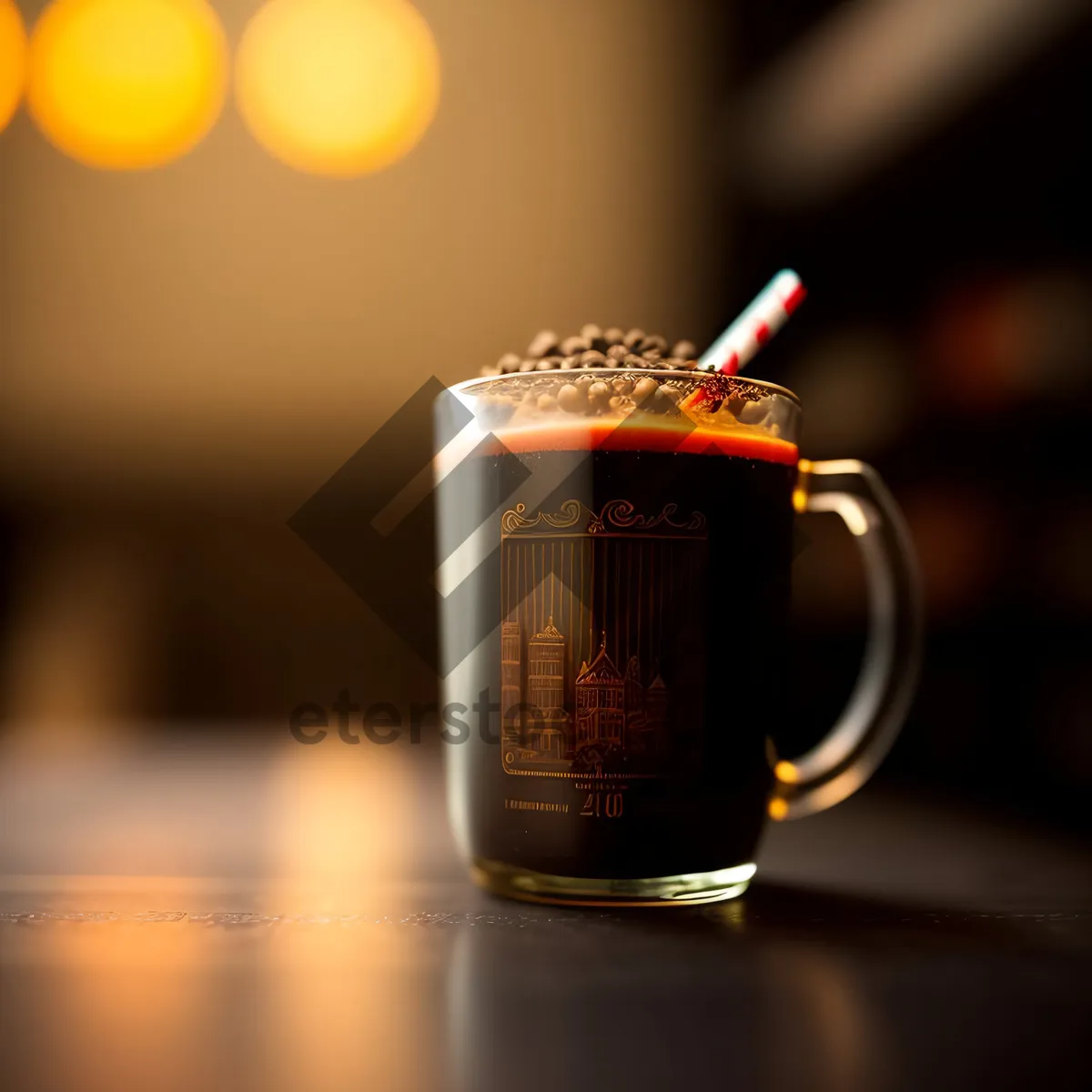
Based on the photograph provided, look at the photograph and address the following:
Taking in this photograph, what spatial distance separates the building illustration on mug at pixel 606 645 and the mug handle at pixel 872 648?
4.4 inches

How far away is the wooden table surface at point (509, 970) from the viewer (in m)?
0.40

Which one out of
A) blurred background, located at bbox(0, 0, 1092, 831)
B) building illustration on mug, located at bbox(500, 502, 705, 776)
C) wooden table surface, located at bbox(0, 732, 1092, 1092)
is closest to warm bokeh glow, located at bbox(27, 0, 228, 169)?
blurred background, located at bbox(0, 0, 1092, 831)

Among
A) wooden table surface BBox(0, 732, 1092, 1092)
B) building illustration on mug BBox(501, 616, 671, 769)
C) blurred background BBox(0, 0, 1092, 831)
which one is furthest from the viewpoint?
blurred background BBox(0, 0, 1092, 831)

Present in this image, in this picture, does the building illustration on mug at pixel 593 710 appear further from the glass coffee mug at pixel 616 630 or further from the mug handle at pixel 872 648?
the mug handle at pixel 872 648

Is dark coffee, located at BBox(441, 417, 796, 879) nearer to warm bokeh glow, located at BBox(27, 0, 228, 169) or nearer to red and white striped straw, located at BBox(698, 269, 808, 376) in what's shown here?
red and white striped straw, located at BBox(698, 269, 808, 376)

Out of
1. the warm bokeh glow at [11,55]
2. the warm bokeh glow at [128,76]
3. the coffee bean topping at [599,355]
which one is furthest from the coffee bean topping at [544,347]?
the warm bokeh glow at [11,55]

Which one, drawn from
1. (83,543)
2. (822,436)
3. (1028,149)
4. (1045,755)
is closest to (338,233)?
(83,543)

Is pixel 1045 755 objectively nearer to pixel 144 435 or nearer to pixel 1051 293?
pixel 1051 293

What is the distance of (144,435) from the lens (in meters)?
2.57

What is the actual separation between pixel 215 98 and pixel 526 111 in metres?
0.70

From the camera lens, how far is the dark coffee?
60cm

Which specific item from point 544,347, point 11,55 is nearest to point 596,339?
→ point 544,347

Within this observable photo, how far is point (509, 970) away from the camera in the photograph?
1.66ft

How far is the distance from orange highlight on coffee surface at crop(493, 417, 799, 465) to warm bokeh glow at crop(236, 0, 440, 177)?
7.16 ft
